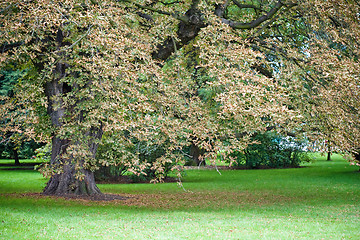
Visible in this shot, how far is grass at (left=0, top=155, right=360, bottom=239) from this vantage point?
8.41m

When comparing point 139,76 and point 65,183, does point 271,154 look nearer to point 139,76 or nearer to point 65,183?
point 65,183

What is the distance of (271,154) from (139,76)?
22.3m

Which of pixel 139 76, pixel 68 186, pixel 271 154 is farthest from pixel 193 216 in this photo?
pixel 271 154

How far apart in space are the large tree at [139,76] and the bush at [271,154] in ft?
49.3

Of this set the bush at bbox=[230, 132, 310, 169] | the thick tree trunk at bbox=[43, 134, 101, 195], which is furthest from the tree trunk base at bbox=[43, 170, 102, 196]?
the bush at bbox=[230, 132, 310, 169]

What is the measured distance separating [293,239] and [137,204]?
618 cm

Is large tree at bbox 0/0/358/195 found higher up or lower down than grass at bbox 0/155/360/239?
higher up

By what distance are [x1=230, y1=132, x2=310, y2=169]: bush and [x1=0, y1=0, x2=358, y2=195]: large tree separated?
15.0 meters

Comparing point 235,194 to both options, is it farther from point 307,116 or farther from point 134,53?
point 134,53

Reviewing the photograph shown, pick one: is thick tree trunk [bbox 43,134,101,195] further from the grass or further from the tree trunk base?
the grass

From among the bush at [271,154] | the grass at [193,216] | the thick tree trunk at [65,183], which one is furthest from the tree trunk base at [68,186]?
the bush at [271,154]

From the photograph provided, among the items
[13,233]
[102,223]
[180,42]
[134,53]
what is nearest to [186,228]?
[102,223]

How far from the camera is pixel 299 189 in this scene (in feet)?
57.7

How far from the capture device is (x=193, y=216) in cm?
1077
